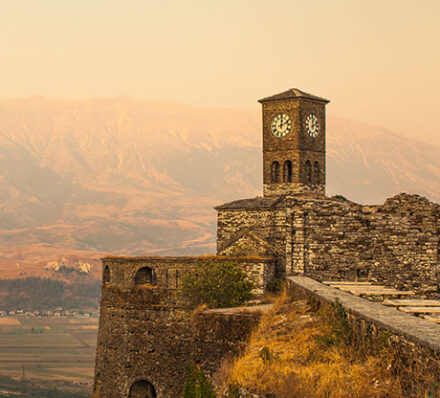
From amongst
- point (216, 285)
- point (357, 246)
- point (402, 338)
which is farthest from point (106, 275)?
point (402, 338)

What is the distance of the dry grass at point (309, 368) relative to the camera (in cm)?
1119

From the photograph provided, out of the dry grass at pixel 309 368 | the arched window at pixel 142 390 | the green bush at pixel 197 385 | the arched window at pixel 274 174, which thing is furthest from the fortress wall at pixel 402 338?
the arched window at pixel 274 174

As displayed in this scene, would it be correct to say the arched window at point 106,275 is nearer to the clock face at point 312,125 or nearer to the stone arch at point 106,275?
the stone arch at point 106,275

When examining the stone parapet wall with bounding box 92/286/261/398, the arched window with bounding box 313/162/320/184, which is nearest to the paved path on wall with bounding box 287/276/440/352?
the stone parapet wall with bounding box 92/286/261/398

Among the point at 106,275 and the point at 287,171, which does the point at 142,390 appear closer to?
the point at 106,275

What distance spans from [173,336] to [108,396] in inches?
186

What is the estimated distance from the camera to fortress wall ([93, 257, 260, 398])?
41.0 meters

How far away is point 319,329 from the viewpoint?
15.4m

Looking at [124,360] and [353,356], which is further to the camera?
[124,360]

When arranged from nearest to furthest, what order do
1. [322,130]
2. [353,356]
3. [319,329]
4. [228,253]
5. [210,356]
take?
[353,356]
[319,329]
[210,356]
[228,253]
[322,130]

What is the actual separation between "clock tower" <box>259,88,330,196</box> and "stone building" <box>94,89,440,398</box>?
3.1 inches

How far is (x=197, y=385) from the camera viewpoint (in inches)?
973

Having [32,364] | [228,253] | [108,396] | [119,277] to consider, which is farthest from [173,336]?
[32,364]

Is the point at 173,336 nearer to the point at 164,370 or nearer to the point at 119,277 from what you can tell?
the point at 164,370
